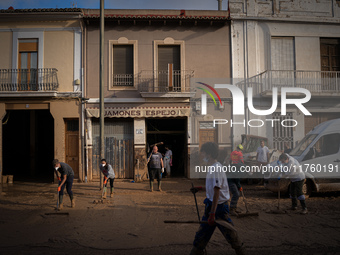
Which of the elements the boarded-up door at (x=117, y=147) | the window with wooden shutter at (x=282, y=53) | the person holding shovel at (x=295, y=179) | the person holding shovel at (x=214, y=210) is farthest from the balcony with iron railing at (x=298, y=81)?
the person holding shovel at (x=214, y=210)

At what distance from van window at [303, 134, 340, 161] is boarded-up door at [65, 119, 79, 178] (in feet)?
33.3

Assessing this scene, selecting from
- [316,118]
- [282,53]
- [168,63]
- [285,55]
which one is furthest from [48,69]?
[316,118]

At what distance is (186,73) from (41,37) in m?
7.27

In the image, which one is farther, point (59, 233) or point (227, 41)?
point (227, 41)

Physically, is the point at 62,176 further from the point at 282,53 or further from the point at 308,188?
the point at 282,53

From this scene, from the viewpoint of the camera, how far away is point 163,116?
562 inches

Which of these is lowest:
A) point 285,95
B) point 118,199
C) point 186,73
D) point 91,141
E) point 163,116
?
point 118,199

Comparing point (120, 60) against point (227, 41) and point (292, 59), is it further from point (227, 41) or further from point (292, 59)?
point (292, 59)

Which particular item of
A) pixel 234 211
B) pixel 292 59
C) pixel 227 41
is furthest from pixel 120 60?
pixel 234 211

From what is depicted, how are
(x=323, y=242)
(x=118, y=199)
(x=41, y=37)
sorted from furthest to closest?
(x=41, y=37) < (x=118, y=199) < (x=323, y=242)

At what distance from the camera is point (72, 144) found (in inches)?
565

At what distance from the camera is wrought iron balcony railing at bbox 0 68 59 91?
14047mm

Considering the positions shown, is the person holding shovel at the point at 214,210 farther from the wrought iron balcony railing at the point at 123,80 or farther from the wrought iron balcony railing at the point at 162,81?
the wrought iron balcony railing at the point at 123,80

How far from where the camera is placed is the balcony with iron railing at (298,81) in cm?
1445
